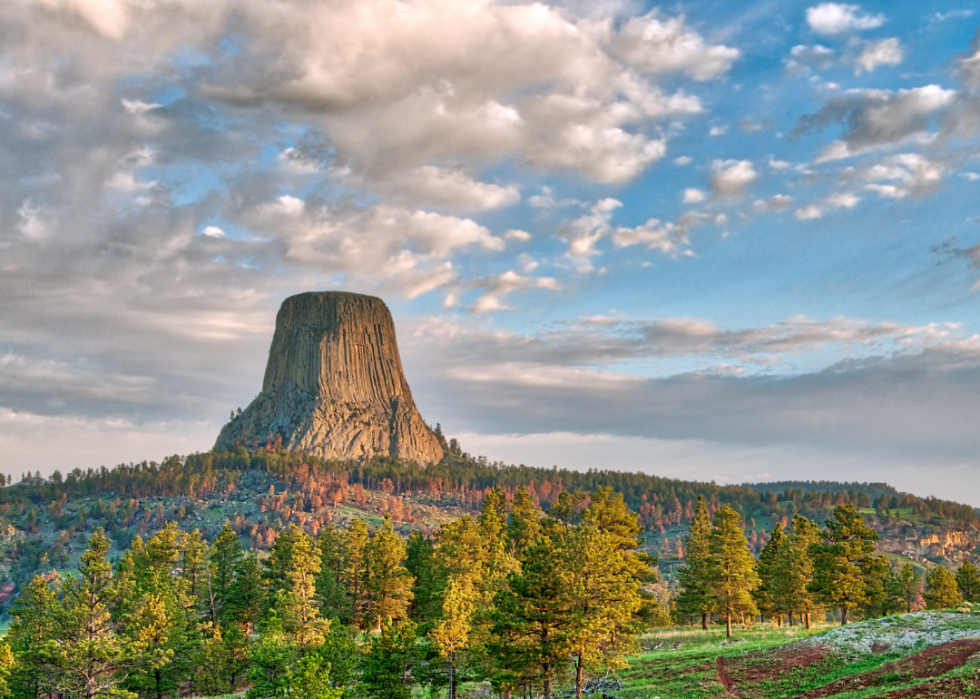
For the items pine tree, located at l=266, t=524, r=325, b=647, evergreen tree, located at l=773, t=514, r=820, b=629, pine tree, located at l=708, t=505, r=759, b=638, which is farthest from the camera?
evergreen tree, located at l=773, t=514, r=820, b=629

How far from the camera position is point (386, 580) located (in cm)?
6956

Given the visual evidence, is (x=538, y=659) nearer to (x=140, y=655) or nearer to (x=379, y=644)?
(x=379, y=644)

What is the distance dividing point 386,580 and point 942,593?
68.9 metres

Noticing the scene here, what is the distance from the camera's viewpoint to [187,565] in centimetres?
7669

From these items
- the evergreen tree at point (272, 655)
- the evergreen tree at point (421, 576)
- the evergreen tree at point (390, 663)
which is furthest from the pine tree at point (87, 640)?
the evergreen tree at point (421, 576)

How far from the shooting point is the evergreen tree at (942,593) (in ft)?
285

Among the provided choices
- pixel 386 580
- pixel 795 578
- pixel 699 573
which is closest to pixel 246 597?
pixel 386 580

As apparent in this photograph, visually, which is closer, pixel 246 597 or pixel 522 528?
pixel 246 597

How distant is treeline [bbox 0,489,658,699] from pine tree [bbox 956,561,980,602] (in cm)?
5063

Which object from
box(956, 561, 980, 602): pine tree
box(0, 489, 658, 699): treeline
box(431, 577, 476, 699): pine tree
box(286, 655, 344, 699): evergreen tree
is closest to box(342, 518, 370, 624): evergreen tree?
box(0, 489, 658, 699): treeline

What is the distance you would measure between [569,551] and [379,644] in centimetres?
1735

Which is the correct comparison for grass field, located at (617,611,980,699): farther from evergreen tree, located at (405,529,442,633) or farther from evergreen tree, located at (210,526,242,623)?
evergreen tree, located at (210,526,242,623)

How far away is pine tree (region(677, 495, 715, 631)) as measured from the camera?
235 ft

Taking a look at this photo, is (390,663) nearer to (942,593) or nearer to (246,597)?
(246,597)
